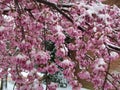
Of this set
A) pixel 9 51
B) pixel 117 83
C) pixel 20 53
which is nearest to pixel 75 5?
pixel 20 53

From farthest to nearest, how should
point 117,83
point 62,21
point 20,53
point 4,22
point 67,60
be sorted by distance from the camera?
1. point 117,83
2. point 62,21
3. point 4,22
4. point 67,60
5. point 20,53

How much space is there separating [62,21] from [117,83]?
1.59m

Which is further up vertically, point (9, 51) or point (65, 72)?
point (65, 72)

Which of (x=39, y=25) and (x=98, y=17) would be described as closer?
(x=98, y=17)

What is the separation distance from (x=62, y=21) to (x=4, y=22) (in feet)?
3.50

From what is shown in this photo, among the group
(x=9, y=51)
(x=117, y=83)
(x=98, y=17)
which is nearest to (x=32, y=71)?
(x=98, y=17)

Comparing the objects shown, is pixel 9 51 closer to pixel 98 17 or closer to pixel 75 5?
pixel 75 5

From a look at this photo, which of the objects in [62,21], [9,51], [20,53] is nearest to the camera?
[20,53]

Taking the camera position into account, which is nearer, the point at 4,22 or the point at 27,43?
the point at 27,43

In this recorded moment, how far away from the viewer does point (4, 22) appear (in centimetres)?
522

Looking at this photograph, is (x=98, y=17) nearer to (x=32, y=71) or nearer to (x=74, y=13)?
(x=74, y=13)

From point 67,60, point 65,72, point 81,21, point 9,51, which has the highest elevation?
point 81,21

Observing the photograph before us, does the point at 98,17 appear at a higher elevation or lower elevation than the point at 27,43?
higher

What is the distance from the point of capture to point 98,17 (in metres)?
4.36
